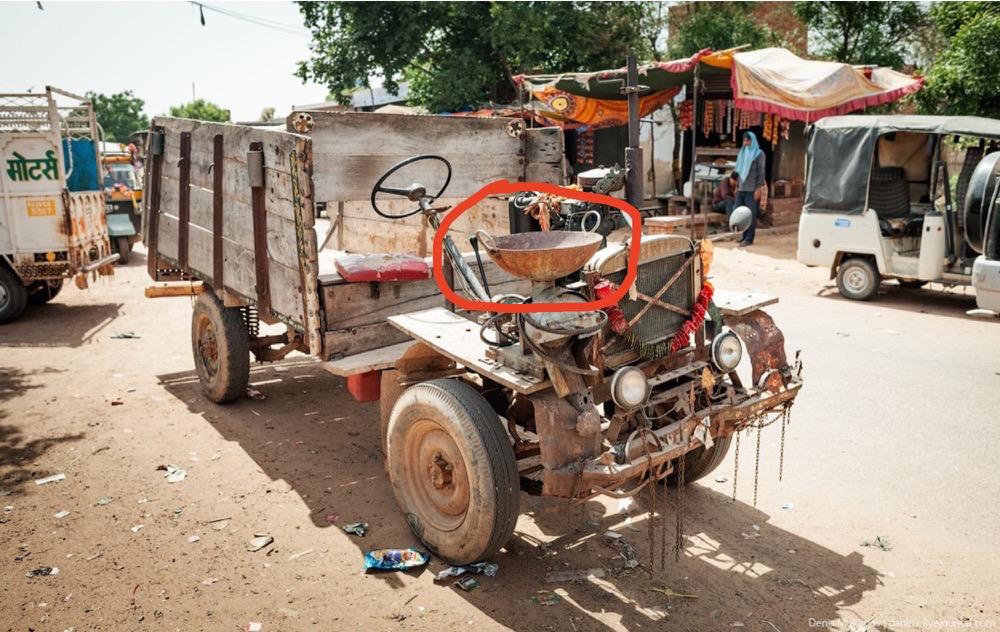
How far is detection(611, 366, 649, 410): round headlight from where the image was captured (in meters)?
3.42

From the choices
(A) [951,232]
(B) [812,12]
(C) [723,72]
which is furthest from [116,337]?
(B) [812,12]

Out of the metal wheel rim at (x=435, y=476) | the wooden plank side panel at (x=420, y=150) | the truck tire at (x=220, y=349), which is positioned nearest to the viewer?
the metal wheel rim at (x=435, y=476)

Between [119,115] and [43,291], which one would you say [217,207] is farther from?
[119,115]

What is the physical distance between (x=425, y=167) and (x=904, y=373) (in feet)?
15.0

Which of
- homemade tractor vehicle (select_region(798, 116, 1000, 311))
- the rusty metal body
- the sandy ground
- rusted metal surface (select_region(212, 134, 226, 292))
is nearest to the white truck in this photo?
the sandy ground

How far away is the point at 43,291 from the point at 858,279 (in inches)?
441

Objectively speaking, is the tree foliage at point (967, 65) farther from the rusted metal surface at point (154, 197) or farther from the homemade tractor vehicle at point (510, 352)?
the rusted metal surface at point (154, 197)

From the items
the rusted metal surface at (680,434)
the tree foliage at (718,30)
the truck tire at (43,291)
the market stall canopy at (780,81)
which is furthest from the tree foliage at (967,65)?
the truck tire at (43,291)

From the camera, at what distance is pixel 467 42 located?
22.0 metres

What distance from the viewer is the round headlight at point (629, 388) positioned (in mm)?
3416

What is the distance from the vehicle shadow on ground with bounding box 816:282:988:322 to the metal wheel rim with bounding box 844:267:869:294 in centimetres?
17

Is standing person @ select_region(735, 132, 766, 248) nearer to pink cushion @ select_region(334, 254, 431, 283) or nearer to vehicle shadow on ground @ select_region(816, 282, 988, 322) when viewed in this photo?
vehicle shadow on ground @ select_region(816, 282, 988, 322)

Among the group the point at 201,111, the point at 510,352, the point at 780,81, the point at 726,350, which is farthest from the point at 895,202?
the point at 201,111

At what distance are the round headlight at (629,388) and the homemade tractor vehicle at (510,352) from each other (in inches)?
0.4
